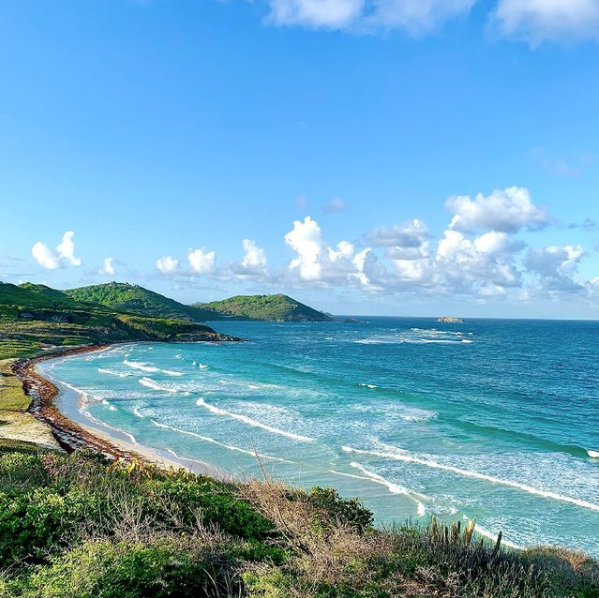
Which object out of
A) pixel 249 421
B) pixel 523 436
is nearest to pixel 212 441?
pixel 249 421

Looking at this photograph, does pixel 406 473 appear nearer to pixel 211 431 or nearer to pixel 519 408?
pixel 211 431

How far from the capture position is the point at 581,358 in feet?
286

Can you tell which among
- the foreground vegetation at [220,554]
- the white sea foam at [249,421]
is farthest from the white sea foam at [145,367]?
the foreground vegetation at [220,554]

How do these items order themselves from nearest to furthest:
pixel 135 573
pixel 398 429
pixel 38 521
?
pixel 135 573 < pixel 38 521 < pixel 398 429

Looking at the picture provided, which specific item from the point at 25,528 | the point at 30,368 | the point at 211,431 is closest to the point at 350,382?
the point at 211,431

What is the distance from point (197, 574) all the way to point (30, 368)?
214ft

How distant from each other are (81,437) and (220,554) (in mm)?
25701

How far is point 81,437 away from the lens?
1262 inches

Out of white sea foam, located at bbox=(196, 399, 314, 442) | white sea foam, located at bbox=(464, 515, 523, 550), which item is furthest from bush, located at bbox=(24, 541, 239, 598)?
white sea foam, located at bbox=(196, 399, 314, 442)

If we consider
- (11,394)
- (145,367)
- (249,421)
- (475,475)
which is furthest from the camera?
(145,367)

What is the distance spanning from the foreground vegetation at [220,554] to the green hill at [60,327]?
235 feet

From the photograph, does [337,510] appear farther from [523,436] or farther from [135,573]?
[523,436]

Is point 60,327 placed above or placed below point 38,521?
above

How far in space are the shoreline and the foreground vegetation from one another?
268 inches
